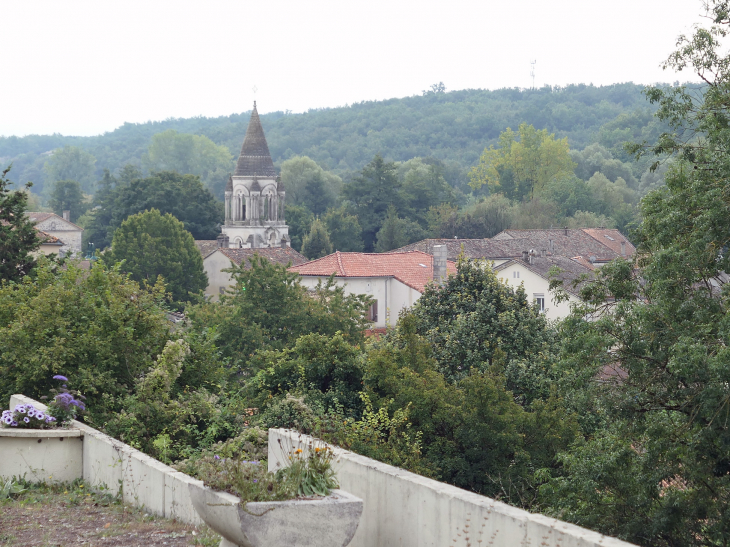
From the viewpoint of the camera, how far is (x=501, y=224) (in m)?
97.9

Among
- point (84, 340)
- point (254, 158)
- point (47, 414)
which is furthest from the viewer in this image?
point (254, 158)

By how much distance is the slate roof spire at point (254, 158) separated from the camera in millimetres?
89625

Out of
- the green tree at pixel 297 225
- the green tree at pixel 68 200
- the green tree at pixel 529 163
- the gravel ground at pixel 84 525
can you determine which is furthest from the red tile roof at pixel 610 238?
the green tree at pixel 68 200

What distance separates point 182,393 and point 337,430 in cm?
323

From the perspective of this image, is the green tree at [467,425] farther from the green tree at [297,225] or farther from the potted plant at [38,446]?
the green tree at [297,225]

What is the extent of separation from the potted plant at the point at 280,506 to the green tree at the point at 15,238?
18732 mm

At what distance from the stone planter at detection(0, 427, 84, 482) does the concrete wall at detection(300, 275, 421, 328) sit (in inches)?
1739

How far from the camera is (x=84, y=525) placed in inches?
300

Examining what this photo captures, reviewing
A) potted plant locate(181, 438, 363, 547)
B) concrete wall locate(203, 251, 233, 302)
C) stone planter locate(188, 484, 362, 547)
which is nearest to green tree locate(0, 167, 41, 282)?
potted plant locate(181, 438, 363, 547)

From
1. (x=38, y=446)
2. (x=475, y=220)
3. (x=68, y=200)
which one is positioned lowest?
(x=68, y=200)

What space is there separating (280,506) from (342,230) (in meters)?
90.3

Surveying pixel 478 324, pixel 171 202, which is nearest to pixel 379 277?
pixel 478 324

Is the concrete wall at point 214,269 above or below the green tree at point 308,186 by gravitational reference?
below

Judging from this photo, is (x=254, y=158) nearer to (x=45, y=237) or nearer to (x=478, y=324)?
(x=45, y=237)
